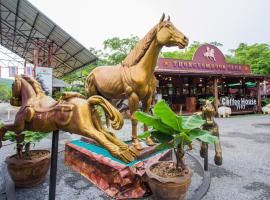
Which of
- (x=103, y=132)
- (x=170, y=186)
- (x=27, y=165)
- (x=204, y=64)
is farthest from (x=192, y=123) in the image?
(x=204, y=64)

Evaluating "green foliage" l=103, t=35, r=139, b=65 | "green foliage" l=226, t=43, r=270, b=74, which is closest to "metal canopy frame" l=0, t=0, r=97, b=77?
"green foliage" l=103, t=35, r=139, b=65

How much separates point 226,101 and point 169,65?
474cm

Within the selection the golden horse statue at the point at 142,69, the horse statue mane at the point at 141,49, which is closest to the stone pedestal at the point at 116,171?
the golden horse statue at the point at 142,69

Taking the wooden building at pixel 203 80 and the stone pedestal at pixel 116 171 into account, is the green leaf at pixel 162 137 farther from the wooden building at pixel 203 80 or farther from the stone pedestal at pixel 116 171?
the wooden building at pixel 203 80

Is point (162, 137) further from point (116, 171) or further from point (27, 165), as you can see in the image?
point (27, 165)

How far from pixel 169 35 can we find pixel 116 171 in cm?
181

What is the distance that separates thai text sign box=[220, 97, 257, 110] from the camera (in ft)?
40.6

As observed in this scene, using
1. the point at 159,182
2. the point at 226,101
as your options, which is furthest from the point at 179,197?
A: the point at 226,101

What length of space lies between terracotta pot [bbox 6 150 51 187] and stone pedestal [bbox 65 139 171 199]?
56 cm

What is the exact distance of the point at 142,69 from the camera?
2.50 meters

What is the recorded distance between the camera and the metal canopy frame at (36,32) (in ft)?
34.2

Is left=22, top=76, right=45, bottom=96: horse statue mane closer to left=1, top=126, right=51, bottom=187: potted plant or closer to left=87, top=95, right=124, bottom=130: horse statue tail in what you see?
left=87, top=95, right=124, bottom=130: horse statue tail

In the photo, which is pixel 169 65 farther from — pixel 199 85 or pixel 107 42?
pixel 107 42

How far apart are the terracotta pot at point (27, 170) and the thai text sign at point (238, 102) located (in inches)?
482
